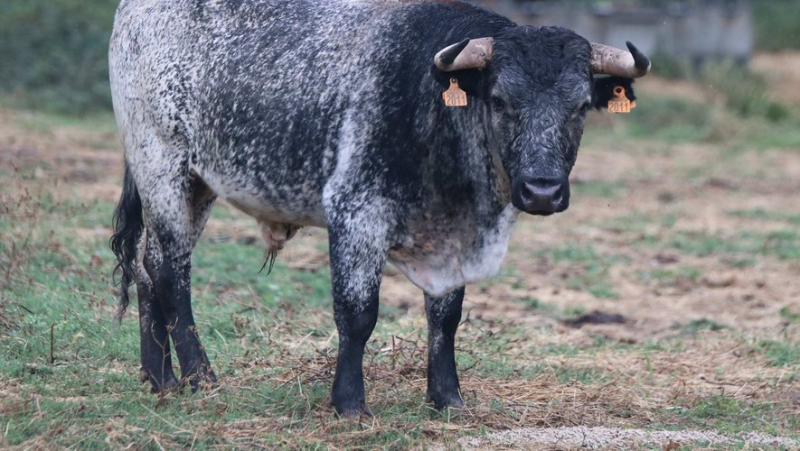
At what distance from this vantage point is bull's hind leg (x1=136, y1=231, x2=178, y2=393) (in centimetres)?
557

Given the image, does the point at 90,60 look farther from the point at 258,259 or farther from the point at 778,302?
the point at 778,302

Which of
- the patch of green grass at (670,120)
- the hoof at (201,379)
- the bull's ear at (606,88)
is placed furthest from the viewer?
the patch of green grass at (670,120)

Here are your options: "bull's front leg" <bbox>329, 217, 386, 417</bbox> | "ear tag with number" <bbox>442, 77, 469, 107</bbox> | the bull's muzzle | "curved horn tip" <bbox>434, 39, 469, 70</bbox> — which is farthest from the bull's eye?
"bull's front leg" <bbox>329, 217, 386, 417</bbox>

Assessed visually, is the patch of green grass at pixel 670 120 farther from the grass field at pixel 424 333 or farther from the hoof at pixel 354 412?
the hoof at pixel 354 412

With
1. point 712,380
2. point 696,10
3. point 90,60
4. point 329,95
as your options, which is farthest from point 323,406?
point 696,10

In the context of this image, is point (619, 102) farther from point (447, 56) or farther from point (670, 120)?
point (670, 120)

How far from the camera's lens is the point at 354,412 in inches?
199

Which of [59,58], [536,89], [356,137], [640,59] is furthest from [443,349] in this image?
[59,58]

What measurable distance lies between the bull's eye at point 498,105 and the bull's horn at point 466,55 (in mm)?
158

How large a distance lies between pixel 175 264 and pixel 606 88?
89.6 inches

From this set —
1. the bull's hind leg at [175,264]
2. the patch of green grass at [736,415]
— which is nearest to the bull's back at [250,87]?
the bull's hind leg at [175,264]

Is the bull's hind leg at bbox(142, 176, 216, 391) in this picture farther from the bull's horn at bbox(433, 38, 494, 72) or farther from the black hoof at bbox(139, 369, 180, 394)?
the bull's horn at bbox(433, 38, 494, 72)

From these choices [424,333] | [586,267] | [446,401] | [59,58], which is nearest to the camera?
[446,401]

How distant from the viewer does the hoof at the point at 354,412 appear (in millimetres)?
5043
